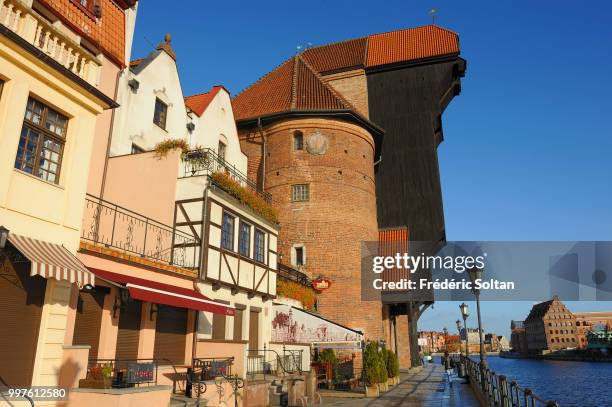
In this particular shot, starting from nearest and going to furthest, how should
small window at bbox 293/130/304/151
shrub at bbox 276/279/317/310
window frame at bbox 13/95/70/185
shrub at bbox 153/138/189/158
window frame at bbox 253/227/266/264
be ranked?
1. window frame at bbox 13/95/70/185
2. shrub at bbox 153/138/189/158
3. window frame at bbox 253/227/266/264
4. shrub at bbox 276/279/317/310
5. small window at bbox 293/130/304/151

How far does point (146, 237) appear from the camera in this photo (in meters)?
13.0

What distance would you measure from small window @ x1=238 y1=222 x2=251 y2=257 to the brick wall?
819 centimetres

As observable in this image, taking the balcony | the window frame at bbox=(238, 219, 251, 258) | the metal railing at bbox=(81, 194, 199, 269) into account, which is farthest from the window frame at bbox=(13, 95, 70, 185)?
the window frame at bbox=(238, 219, 251, 258)

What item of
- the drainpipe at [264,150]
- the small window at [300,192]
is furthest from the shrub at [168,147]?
the drainpipe at [264,150]

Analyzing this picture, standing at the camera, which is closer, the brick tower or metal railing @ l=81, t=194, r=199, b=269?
metal railing @ l=81, t=194, r=199, b=269

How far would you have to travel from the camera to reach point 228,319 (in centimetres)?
1517

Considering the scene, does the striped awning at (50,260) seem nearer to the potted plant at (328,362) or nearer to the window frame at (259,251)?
the window frame at (259,251)

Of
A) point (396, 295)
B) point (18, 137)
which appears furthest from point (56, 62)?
point (396, 295)

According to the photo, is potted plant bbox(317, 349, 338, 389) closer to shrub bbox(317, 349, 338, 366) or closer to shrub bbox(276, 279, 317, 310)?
shrub bbox(317, 349, 338, 366)

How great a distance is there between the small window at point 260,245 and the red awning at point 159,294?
5.24m

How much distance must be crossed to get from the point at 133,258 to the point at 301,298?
12667mm

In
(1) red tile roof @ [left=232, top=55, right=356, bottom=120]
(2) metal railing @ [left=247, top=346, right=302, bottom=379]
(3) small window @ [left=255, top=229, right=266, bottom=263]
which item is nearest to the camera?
(2) metal railing @ [left=247, top=346, right=302, bottom=379]

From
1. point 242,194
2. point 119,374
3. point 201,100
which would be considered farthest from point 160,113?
point 119,374

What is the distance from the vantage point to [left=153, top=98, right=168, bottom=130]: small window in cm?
1666
